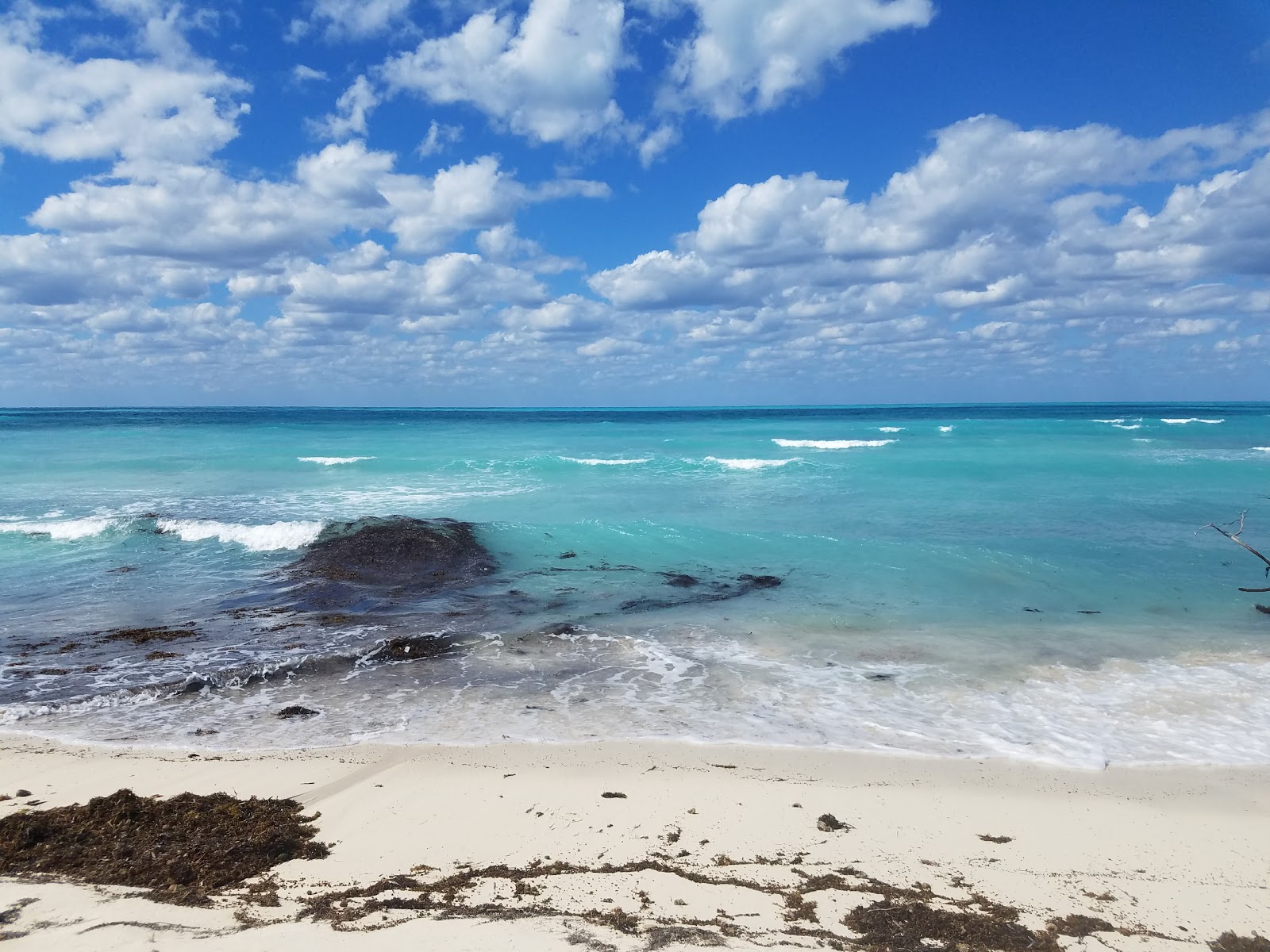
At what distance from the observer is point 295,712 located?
24.6ft

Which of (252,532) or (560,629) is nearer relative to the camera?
(560,629)

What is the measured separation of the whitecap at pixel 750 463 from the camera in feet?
113

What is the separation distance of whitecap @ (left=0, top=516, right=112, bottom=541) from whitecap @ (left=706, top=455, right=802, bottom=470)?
2369 cm

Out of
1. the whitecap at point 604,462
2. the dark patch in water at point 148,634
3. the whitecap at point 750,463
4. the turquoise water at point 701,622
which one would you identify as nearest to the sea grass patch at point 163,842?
the turquoise water at point 701,622

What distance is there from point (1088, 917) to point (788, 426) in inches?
2811

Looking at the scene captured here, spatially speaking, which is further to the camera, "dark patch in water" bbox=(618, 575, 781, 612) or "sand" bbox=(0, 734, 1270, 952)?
"dark patch in water" bbox=(618, 575, 781, 612)

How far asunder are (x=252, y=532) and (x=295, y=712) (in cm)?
1078

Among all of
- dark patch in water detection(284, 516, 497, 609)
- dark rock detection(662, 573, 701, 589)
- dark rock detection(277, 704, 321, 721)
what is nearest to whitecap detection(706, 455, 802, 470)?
dark patch in water detection(284, 516, 497, 609)

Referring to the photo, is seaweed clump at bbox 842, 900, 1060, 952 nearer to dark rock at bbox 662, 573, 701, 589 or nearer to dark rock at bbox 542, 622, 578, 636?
dark rock at bbox 542, 622, 578, 636

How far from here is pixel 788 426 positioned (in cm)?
7406

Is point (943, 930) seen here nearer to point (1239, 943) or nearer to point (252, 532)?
point (1239, 943)

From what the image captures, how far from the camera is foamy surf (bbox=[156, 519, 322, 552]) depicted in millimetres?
16234

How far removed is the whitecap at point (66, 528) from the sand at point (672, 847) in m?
12.7

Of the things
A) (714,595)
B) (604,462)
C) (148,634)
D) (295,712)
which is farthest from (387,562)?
(604,462)
